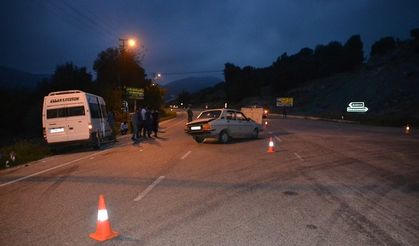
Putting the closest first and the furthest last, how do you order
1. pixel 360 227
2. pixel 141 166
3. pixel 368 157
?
pixel 360 227 → pixel 141 166 → pixel 368 157

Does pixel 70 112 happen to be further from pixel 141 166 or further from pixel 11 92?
pixel 11 92

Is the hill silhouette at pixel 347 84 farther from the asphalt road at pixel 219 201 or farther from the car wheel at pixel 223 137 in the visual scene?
the asphalt road at pixel 219 201

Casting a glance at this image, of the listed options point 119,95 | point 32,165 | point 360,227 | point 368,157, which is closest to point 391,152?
point 368,157

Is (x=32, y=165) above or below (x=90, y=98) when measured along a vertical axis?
below

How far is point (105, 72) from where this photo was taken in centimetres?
8456

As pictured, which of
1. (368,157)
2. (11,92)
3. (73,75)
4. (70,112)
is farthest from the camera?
(11,92)

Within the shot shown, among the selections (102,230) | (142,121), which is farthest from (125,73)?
(102,230)

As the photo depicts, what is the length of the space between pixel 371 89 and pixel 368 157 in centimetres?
6774

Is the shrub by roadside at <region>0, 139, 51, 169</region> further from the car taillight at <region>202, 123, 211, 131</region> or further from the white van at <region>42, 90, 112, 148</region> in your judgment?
the car taillight at <region>202, 123, 211, 131</region>

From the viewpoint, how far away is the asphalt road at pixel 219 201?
5883 mm

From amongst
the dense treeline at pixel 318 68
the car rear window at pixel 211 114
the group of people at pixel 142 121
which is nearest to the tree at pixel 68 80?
the group of people at pixel 142 121

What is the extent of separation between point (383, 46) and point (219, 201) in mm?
109627

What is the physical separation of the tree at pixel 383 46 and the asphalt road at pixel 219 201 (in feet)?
324

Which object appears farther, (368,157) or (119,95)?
(119,95)
